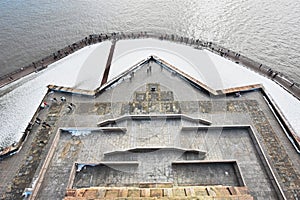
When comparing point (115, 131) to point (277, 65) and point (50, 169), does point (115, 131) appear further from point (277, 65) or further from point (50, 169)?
point (277, 65)

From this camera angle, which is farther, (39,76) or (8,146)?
(39,76)

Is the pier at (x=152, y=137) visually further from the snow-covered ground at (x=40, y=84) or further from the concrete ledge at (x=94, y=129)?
the snow-covered ground at (x=40, y=84)

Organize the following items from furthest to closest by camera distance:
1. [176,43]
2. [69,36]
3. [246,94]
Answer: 1. [69,36]
2. [176,43]
3. [246,94]

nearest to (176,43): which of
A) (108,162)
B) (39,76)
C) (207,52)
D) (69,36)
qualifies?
(207,52)

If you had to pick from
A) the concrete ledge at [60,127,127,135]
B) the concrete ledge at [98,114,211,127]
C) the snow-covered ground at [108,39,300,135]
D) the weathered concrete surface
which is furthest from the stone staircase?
the snow-covered ground at [108,39,300,135]

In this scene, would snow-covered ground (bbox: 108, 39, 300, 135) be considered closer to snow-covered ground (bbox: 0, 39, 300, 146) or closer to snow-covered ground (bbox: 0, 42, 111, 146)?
snow-covered ground (bbox: 0, 39, 300, 146)

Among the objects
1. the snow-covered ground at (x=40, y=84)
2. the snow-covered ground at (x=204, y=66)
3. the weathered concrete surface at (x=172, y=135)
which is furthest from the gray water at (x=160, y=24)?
the weathered concrete surface at (x=172, y=135)
